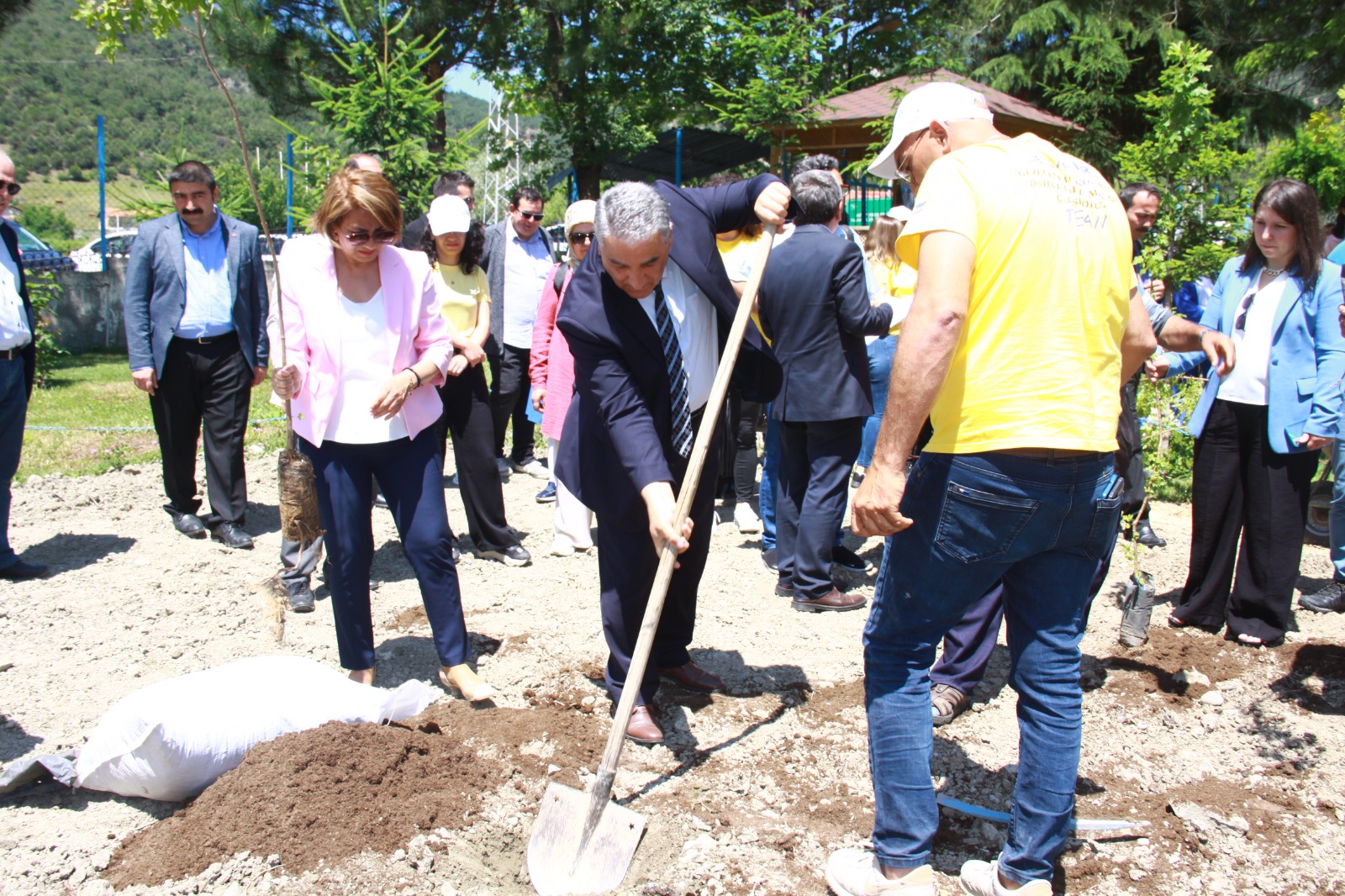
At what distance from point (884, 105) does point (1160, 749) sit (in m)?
14.9

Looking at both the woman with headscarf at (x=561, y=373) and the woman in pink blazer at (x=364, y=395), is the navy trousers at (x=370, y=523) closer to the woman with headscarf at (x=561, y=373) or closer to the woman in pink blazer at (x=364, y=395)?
the woman in pink blazer at (x=364, y=395)

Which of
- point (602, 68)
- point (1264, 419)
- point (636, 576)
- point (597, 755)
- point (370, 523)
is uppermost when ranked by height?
point (602, 68)

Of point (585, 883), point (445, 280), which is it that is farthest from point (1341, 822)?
point (445, 280)

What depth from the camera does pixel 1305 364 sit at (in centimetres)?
396

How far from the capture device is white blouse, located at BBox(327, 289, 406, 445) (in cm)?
335

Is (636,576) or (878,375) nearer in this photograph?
(636,576)

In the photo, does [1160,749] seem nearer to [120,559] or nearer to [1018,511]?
[1018,511]

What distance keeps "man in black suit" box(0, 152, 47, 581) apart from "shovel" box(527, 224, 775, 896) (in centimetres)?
369

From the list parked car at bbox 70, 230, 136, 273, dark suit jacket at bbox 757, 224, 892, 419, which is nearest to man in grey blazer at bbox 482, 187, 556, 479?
dark suit jacket at bbox 757, 224, 892, 419

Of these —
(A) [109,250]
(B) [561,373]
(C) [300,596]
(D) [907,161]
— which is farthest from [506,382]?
(A) [109,250]

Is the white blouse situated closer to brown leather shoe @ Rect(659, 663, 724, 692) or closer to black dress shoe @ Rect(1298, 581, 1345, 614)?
brown leather shoe @ Rect(659, 663, 724, 692)

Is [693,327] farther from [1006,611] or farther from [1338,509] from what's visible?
[1338,509]

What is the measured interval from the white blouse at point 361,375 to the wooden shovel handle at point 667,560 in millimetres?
1170

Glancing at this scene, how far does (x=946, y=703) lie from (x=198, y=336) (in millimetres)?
4313
